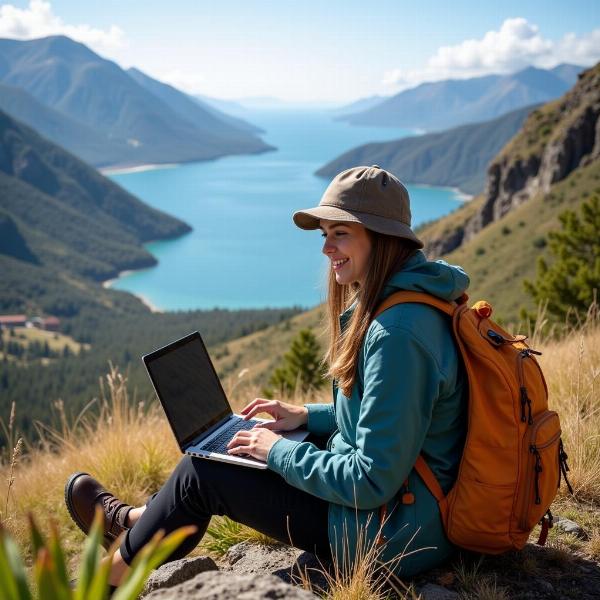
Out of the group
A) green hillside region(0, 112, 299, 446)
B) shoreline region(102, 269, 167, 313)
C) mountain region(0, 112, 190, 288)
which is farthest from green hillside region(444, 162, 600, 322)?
mountain region(0, 112, 190, 288)

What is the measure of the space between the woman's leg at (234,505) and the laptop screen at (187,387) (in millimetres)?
245

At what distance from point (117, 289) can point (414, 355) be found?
137966 millimetres

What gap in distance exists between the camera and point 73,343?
10094 cm

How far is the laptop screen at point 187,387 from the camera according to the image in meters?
2.46

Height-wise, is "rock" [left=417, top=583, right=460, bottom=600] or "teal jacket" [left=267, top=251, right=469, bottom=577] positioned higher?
"teal jacket" [left=267, top=251, right=469, bottom=577]

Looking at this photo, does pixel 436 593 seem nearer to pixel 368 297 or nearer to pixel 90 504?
pixel 368 297

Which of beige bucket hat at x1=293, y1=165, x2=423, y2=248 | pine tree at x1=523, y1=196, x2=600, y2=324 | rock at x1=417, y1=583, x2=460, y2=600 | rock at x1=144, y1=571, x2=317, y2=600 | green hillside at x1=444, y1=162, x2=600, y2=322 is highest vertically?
beige bucket hat at x1=293, y1=165, x2=423, y2=248

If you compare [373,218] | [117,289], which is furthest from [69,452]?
[117,289]

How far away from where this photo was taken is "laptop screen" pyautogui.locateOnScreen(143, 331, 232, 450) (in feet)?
8.07

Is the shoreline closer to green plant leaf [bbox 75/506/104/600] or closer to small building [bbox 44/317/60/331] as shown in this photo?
small building [bbox 44/317/60/331]

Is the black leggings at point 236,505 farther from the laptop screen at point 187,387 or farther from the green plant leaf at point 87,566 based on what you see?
the green plant leaf at point 87,566

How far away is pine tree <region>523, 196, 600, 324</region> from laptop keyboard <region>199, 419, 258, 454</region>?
954 cm

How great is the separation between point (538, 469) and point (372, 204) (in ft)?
3.29

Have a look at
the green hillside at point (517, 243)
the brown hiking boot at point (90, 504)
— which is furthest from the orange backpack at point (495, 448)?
the green hillside at point (517, 243)
